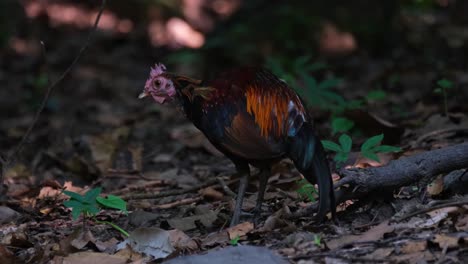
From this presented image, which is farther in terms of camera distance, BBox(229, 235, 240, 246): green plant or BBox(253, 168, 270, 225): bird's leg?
BBox(253, 168, 270, 225): bird's leg

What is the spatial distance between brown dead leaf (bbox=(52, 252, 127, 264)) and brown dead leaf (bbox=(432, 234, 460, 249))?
1584 millimetres

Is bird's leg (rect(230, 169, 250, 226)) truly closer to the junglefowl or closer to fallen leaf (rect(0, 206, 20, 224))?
the junglefowl

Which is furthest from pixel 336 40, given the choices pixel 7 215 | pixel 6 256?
pixel 6 256

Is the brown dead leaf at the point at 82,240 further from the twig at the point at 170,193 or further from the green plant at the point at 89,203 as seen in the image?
the twig at the point at 170,193

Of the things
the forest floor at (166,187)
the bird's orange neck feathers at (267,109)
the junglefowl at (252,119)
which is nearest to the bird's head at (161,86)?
the junglefowl at (252,119)

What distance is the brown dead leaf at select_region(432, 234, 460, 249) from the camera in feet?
11.5

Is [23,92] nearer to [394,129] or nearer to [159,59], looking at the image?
[159,59]

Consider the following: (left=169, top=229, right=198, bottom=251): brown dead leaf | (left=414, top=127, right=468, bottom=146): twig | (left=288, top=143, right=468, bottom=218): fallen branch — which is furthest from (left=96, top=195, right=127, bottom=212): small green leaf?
(left=414, top=127, right=468, bottom=146): twig

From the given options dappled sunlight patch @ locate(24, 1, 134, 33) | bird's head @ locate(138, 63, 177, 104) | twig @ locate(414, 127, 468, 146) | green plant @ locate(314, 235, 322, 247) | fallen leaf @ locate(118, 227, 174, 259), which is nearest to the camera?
green plant @ locate(314, 235, 322, 247)

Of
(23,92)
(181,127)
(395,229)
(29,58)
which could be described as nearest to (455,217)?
(395,229)

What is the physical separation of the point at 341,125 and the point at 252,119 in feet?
6.38

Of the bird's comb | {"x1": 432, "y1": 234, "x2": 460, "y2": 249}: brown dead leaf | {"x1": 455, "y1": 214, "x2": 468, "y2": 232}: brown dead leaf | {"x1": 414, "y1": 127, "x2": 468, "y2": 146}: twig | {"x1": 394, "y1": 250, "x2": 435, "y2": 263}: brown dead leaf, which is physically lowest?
{"x1": 394, "y1": 250, "x2": 435, "y2": 263}: brown dead leaf

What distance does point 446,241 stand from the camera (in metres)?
3.52

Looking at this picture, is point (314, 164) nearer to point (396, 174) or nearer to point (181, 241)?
point (396, 174)
